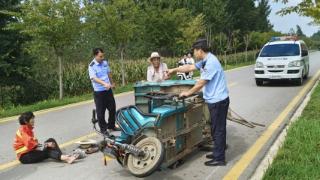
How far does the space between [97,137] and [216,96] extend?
3.49m

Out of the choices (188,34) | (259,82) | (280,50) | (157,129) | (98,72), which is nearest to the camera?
(157,129)

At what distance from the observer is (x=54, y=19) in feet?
56.5

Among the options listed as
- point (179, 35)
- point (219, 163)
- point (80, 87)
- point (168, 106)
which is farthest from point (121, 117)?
point (179, 35)

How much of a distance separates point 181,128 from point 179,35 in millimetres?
29416

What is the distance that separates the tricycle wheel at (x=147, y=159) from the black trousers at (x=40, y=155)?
6.52 feet

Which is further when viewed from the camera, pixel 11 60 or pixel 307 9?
pixel 11 60

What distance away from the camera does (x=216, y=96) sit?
23.8 ft

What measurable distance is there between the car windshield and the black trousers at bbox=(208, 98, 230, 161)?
14004 mm

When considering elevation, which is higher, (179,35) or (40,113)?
(179,35)

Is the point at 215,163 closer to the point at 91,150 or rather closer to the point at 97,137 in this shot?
the point at 91,150

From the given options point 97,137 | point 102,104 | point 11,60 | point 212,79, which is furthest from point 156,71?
point 11,60

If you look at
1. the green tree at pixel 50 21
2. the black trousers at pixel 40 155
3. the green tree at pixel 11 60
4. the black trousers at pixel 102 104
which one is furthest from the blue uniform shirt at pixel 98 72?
the green tree at pixel 11 60

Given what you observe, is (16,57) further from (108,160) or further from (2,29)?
(108,160)

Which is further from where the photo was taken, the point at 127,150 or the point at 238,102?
the point at 238,102
